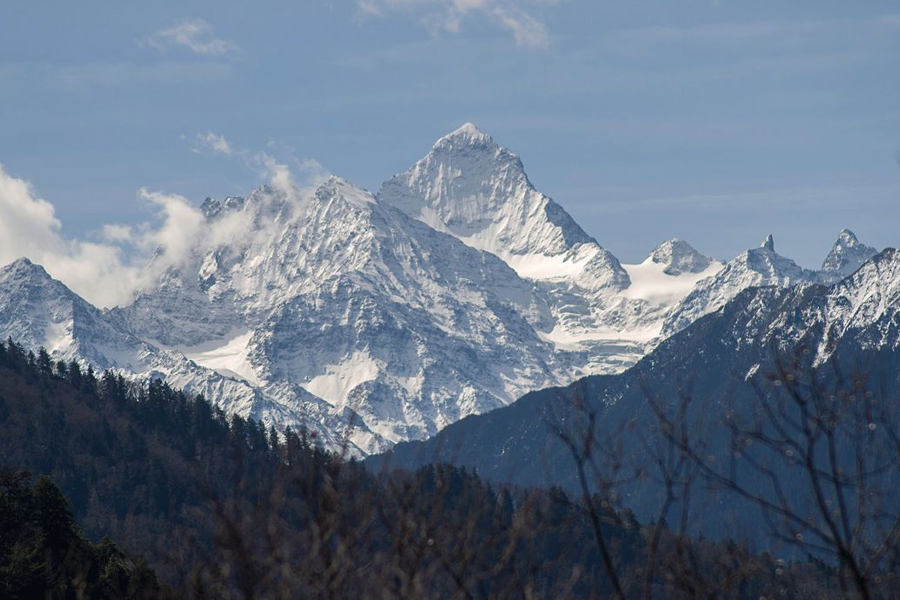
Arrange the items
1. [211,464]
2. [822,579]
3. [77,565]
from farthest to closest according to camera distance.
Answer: [211,464]
[822,579]
[77,565]

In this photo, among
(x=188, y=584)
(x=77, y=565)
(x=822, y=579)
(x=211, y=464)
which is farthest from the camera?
(x=211, y=464)

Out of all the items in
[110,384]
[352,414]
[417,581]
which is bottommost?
[417,581]

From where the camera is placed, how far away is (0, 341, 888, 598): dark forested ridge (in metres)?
19.2

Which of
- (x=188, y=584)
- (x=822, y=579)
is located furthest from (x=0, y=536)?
(x=822, y=579)

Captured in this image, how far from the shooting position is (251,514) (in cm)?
2905

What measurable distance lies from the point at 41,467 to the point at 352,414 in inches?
6108

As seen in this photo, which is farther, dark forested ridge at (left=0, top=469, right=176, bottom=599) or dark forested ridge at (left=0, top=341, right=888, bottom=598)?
dark forested ridge at (left=0, top=469, right=176, bottom=599)

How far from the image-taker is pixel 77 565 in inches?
2127

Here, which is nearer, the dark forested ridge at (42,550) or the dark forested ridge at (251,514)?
the dark forested ridge at (251,514)

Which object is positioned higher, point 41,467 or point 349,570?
point 41,467

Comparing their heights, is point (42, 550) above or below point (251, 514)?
above

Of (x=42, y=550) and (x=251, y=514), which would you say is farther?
(x=42, y=550)

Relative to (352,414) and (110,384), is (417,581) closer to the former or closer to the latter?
(352,414)

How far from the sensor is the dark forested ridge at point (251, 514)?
1920 centimetres
